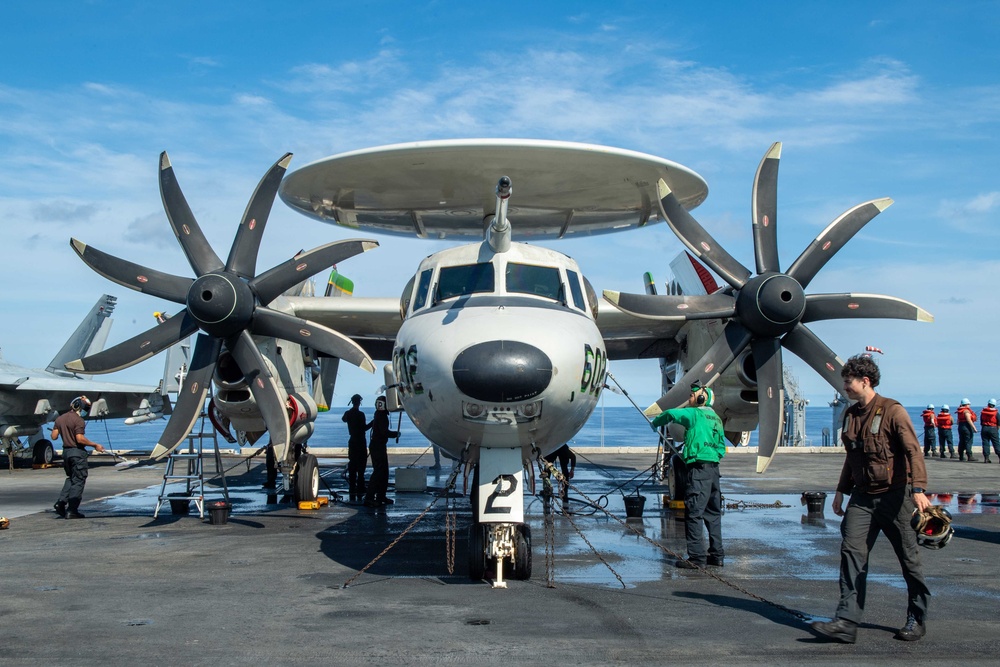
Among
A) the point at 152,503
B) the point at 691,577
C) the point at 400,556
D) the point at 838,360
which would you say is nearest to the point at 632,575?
the point at 691,577

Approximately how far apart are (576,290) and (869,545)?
182 inches

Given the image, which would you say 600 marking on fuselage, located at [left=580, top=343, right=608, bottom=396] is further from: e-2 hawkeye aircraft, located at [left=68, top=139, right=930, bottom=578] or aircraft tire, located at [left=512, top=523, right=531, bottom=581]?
aircraft tire, located at [left=512, top=523, right=531, bottom=581]

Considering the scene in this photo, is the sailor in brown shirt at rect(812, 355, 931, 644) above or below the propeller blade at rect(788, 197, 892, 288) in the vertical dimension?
below

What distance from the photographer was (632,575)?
9.20m

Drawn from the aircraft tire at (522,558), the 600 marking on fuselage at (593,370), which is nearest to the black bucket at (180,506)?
the aircraft tire at (522,558)

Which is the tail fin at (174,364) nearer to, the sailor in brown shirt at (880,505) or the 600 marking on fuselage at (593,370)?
the 600 marking on fuselage at (593,370)

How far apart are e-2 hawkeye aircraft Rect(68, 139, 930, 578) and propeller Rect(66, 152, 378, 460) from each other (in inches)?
1.1

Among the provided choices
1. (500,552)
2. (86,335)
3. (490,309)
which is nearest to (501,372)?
(490,309)

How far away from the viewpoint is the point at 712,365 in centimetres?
1278

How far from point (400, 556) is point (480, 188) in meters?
4.98

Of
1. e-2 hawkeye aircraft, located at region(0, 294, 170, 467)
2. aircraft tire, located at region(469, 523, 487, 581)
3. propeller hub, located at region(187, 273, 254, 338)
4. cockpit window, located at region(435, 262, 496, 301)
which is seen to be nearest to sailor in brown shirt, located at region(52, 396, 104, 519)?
propeller hub, located at region(187, 273, 254, 338)

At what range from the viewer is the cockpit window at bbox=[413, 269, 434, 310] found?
1021cm

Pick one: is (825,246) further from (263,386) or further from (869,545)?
(263,386)

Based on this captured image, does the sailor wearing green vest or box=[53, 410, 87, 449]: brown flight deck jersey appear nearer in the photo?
the sailor wearing green vest
